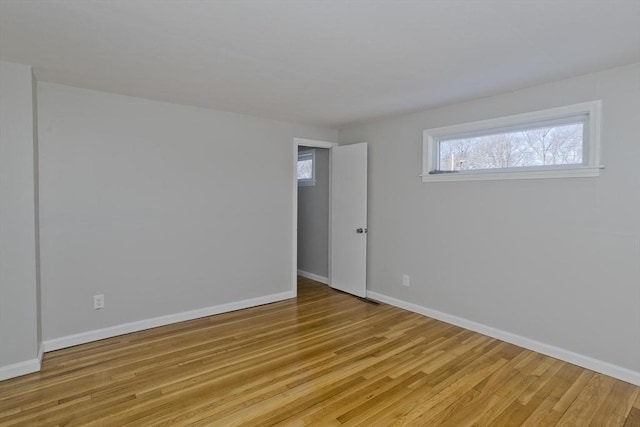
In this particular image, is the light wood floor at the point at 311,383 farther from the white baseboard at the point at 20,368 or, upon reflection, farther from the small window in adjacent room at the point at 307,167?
the small window in adjacent room at the point at 307,167

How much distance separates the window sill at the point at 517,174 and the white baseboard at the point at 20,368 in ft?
12.8

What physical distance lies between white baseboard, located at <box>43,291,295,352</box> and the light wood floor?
87 millimetres

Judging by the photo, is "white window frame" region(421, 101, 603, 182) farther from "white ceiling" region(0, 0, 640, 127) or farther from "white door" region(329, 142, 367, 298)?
"white door" region(329, 142, 367, 298)

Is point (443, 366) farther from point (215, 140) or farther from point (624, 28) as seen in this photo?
point (215, 140)

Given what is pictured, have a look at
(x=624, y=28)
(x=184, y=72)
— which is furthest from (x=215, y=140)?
(x=624, y=28)

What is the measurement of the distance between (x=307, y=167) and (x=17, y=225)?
3904 mm

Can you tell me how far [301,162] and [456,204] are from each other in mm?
3006

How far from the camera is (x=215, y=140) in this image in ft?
12.8

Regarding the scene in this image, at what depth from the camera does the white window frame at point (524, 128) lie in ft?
8.86

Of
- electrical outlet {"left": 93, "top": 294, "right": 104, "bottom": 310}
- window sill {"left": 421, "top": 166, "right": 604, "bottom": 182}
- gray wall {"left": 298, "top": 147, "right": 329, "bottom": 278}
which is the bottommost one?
electrical outlet {"left": 93, "top": 294, "right": 104, "bottom": 310}

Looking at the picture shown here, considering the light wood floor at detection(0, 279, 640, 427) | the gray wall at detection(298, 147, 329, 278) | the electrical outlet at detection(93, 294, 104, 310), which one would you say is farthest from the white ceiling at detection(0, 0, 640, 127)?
the light wood floor at detection(0, 279, 640, 427)

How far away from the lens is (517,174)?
124 inches

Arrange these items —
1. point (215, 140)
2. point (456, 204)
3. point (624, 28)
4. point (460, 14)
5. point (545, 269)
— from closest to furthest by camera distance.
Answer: point (460, 14), point (624, 28), point (545, 269), point (456, 204), point (215, 140)

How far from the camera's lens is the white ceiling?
1809 mm
